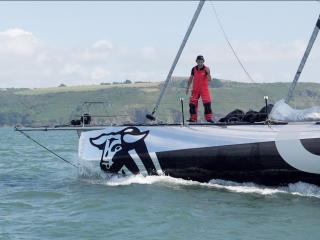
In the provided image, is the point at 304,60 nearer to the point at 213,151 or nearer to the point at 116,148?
the point at 213,151

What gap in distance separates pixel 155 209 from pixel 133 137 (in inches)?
108

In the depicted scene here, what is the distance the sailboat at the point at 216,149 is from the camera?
12.4 m

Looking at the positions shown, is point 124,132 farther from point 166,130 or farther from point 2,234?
point 2,234

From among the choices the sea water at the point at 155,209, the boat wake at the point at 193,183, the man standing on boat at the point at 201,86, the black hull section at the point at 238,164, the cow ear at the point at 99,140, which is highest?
the man standing on boat at the point at 201,86

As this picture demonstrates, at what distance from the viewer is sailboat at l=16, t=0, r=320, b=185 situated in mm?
12352

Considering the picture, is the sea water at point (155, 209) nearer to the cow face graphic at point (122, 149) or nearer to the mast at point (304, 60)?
the cow face graphic at point (122, 149)

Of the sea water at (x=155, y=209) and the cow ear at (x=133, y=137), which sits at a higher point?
the cow ear at (x=133, y=137)

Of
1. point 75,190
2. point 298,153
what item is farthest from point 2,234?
point 298,153

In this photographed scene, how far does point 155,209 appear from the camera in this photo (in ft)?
37.0

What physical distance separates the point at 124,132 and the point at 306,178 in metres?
3.87

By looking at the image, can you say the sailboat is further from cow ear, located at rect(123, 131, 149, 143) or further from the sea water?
the sea water

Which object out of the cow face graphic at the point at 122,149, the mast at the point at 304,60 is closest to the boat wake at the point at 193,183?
the cow face graphic at the point at 122,149

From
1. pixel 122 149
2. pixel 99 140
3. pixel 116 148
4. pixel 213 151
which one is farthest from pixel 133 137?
pixel 213 151

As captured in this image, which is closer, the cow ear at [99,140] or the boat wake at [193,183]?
the boat wake at [193,183]
